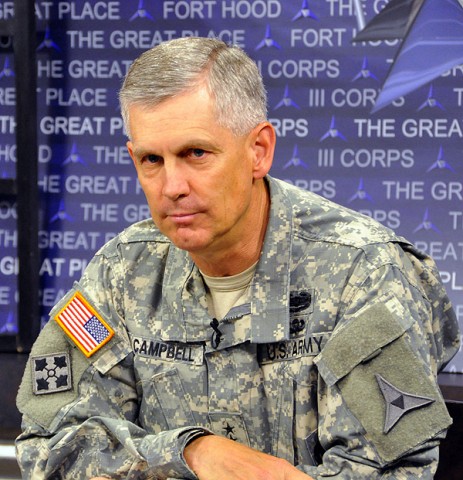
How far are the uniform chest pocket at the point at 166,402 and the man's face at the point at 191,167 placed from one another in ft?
1.08

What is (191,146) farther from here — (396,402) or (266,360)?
(396,402)

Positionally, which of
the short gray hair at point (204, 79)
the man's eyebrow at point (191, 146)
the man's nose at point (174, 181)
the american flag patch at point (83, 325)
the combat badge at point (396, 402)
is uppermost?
the short gray hair at point (204, 79)

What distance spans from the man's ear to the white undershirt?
0.22 metres

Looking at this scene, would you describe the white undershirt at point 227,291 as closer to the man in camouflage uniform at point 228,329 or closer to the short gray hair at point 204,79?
the man in camouflage uniform at point 228,329

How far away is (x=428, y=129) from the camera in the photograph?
139 inches

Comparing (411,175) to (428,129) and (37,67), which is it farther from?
(37,67)

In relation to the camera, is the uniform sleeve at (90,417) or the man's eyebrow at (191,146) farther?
the uniform sleeve at (90,417)

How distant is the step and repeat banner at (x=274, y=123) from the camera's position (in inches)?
140

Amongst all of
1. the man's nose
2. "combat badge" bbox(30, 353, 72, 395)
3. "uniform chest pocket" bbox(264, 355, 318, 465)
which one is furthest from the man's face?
"combat badge" bbox(30, 353, 72, 395)

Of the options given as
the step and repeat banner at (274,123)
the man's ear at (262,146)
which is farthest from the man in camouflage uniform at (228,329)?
the step and repeat banner at (274,123)

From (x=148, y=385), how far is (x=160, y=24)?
175cm

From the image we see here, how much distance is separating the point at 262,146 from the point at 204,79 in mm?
191

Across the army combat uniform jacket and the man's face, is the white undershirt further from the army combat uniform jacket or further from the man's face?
the man's face

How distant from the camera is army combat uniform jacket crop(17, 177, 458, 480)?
201cm
